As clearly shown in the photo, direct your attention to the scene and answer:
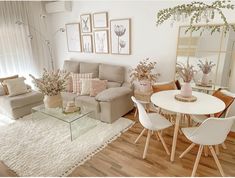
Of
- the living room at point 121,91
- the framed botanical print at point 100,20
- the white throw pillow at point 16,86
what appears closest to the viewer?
the living room at point 121,91

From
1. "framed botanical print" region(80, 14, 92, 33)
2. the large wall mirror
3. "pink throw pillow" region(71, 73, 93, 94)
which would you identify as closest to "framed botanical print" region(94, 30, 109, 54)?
"framed botanical print" region(80, 14, 92, 33)

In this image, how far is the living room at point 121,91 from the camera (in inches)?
87.6

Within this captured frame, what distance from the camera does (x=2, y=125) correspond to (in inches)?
132

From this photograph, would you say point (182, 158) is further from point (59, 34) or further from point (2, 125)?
point (59, 34)

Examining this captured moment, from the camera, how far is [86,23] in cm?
430

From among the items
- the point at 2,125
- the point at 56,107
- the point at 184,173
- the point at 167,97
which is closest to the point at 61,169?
the point at 56,107

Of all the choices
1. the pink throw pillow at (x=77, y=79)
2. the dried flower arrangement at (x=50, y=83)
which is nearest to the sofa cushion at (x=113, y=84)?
the pink throw pillow at (x=77, y=79)

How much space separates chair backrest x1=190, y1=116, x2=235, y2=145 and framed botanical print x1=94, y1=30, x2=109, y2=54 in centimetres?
286

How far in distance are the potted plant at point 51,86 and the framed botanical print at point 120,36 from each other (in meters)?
1.54

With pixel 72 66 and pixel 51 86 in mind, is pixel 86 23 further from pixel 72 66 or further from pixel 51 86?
pixel 51 86

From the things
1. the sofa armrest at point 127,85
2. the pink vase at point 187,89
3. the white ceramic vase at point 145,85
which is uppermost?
the pink vase at point 187,89

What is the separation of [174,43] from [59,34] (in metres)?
3.31

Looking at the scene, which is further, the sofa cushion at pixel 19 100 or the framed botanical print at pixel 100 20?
the framed botanical print at pixel 100 20

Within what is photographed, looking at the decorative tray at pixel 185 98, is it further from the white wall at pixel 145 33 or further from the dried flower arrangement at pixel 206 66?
the white wall at pixel 145 33
